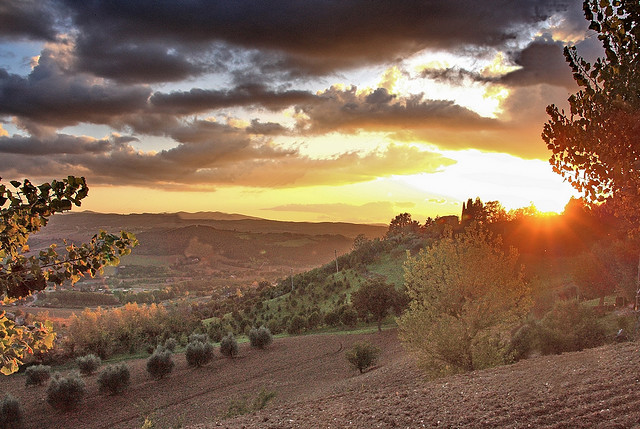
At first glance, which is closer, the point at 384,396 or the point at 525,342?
the point at 384,396

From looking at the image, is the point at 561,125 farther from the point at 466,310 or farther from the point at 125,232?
the point at 466,310

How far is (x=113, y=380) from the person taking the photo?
29.2 meters

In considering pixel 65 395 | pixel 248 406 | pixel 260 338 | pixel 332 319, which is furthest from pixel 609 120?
pixel 332 319

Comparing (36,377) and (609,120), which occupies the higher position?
(609,120)

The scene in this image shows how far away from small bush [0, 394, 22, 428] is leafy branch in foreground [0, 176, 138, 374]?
2607 centimetres

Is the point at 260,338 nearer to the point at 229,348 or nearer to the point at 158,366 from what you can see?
the point at 229,348

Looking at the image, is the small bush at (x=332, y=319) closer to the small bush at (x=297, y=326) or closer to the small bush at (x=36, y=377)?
the small bush at (x=297, y=326)

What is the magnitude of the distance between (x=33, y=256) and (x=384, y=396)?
1388cm

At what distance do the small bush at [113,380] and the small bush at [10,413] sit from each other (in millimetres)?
5167

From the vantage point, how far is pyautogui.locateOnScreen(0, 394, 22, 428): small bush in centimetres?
2394

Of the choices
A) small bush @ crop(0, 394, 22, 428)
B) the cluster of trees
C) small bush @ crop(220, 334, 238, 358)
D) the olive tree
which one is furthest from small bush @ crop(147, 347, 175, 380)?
the olive tree

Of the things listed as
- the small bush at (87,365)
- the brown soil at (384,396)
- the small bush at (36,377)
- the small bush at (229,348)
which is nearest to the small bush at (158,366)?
the brown soil at (384,396)

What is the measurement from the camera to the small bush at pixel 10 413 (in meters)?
23.9

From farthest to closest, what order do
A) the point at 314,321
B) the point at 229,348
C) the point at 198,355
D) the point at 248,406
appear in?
the point at 314,321, the point at 229,348, the point at 198,355, the point at 248,406
